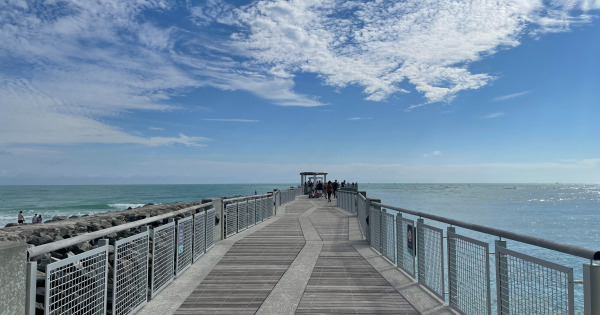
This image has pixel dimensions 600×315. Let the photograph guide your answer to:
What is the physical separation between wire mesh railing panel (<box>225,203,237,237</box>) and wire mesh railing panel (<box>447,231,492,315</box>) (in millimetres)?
7103

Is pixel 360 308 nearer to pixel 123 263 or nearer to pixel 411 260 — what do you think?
pixel 411 260

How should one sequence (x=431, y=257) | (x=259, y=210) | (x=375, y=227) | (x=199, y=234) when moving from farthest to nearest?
(x=259, y=210) → (x=375, y=227) → (x=199, y=234) → (x=431, y=257)

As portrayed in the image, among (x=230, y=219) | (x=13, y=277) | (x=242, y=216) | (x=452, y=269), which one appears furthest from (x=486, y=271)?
(x=242, y=216)

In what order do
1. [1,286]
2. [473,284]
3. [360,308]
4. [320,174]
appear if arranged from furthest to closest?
[320,174]
[360,308]
[473,284]
[1,286]

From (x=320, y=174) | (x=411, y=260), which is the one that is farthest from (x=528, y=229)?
(x=411, y=260)

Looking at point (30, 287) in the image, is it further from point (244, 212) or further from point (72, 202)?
point (72, 202)

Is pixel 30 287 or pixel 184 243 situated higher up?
pixel 30 287

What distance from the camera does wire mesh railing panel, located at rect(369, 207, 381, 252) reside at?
→ 9.44 metres

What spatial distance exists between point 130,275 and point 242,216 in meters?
8.09

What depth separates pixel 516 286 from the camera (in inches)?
156

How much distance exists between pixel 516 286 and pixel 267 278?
4175 mm

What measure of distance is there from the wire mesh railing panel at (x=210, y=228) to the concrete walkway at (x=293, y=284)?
0.21m

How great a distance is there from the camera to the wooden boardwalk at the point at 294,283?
217 inches

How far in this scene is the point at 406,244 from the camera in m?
7.32
